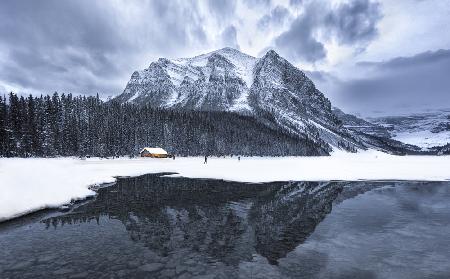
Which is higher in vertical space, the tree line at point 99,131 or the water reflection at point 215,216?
the tree line at point 99,131

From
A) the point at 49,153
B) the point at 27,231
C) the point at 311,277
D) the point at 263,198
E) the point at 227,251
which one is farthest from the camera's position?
the point at 49,153

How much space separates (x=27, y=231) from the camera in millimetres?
21609

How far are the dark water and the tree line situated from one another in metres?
72.3

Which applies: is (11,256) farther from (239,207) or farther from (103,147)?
(103,147)

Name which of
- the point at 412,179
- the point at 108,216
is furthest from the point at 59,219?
the point at 412,179

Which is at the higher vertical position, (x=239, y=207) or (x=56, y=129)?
(x=56, y=129)

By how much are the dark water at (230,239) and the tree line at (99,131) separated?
72.3 m

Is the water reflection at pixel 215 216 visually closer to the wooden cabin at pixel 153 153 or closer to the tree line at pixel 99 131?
the tree line at pixel 99 131

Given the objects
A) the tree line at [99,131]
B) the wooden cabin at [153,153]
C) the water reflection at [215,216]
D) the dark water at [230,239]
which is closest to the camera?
the dark water at [230,239]

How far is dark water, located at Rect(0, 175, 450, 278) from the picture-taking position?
616 inches

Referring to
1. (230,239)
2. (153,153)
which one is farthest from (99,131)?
(230,239)

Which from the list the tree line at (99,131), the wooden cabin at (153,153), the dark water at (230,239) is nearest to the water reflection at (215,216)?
the dark water at (230,239)

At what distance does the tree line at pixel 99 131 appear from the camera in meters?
93.8

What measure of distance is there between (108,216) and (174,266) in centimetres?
1219
